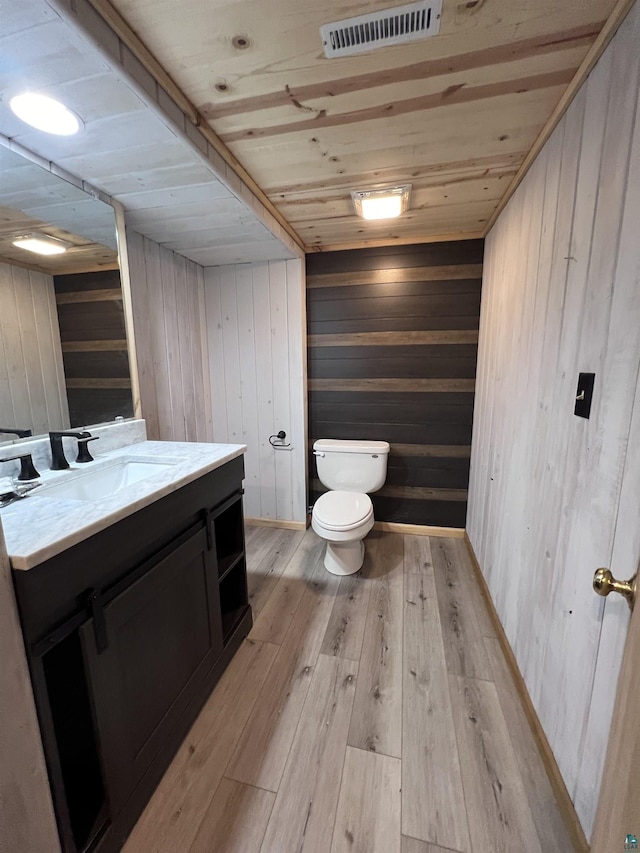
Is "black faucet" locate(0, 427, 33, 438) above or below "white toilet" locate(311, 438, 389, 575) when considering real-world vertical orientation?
above

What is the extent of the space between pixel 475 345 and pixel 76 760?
8.98 ft

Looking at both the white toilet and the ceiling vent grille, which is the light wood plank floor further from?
the ceiling vent grille

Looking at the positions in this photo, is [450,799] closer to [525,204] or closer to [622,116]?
[622,116]

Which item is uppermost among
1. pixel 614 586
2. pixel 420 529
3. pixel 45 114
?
Result: pixel 45 114

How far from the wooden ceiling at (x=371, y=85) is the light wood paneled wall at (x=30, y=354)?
0.86 meters

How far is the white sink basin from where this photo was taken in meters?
1.20

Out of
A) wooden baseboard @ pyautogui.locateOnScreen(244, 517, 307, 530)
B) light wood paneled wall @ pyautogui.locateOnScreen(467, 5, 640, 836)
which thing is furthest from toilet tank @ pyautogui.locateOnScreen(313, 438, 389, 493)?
light wood paneled wall @ pyautogui.locateOnScreen(467, 5, 640, 836)

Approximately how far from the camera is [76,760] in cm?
96

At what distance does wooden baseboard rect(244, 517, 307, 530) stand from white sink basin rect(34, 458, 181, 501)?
5.06 feet

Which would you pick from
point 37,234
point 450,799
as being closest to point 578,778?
Answer: point 450,799

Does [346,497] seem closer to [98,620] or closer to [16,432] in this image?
[98,620]

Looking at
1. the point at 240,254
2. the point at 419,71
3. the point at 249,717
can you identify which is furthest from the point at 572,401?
the point at 240,254

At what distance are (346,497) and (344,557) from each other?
0.38 m

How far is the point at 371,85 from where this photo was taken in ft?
3.44
